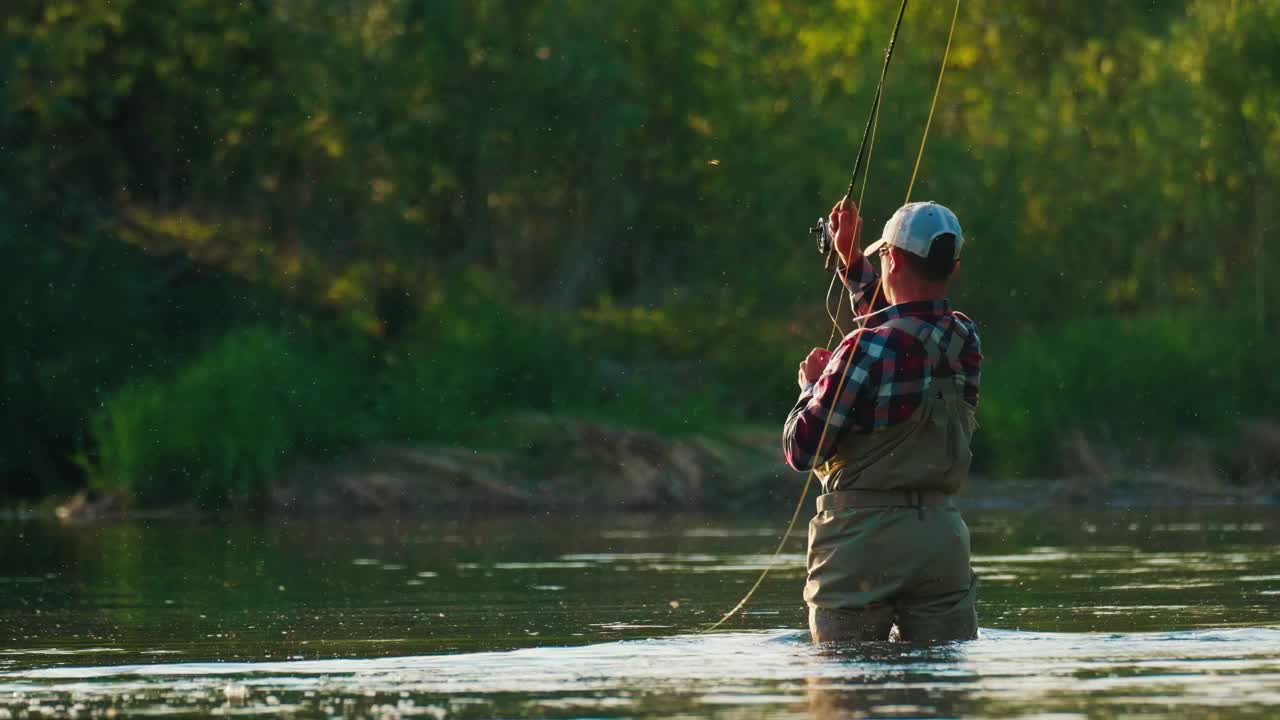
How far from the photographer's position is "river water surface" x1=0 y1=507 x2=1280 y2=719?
6.30m

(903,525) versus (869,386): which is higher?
(869,386)

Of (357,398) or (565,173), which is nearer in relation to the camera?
(357,398)

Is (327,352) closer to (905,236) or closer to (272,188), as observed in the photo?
(272,188)

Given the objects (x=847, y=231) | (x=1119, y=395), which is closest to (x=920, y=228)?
(x=847, y=231)

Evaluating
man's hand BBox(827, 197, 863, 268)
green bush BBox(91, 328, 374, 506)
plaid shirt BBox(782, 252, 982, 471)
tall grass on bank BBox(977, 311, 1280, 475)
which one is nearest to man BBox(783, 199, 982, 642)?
plaid shirt BBox(782, 252, 982, 471)

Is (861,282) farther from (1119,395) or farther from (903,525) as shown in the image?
(1119,395)

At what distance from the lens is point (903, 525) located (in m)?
6.66

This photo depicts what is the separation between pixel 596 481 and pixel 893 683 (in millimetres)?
13274

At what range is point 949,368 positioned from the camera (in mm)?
6664

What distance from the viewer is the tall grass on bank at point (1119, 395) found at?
20.2m

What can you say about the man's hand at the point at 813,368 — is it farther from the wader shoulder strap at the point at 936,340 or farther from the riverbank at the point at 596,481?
the riverbank at the point at 596,481

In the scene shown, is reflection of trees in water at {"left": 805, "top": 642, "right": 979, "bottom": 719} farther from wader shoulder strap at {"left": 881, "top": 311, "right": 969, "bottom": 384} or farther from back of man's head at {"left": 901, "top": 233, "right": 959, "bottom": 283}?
back of man's head at {"left": 901, "top": 233, "right": 959, "bottom": 283}

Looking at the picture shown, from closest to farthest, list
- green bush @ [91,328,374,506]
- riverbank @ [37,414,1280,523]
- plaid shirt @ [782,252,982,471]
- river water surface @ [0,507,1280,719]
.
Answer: river water surface @ [0,507,1280,719] → plaid shirt @ [782,252,982,471] → green bush @ [91,328,374,506] → riverbank @ [37,414,1280,523]

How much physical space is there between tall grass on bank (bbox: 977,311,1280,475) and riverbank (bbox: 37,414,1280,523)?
0.29m
